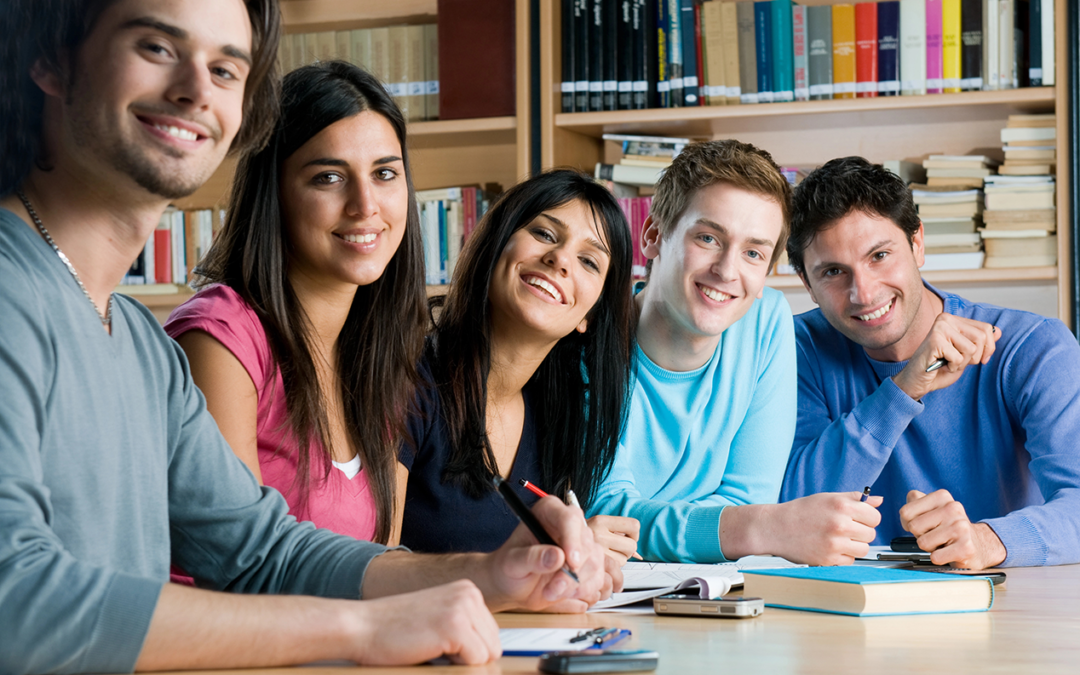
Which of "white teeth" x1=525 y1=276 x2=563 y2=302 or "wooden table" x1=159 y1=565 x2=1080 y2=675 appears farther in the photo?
"white teeth" x1=525 y1=276 x2=563 y2=302

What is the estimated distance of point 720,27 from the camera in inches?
116

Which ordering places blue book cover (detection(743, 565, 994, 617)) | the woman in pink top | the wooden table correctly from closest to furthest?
the wooden table < blue book cover (detection(743, 565, 994, 617)) < the woman in pink top

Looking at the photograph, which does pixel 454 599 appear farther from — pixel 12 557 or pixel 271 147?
pixel 271 147

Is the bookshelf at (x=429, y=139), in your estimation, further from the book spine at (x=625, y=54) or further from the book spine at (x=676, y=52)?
the book spine at (x=676, y=52)

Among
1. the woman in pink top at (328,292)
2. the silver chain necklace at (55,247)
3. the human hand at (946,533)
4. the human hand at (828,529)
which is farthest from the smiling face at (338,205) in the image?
the human hand at (946,533)

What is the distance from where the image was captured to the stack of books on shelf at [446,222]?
3158 millimetres

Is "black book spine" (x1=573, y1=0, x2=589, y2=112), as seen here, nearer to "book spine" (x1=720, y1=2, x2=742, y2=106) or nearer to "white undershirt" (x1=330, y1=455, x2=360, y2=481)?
"book spine" (x1=720, y1=2, x2=742, y2=106)

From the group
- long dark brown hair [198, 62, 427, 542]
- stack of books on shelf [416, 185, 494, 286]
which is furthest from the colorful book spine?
long dark brown hair [198, 62, 427, 542]

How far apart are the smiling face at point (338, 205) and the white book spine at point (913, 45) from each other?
1.90 meters

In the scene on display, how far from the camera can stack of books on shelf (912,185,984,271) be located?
2.81 metres

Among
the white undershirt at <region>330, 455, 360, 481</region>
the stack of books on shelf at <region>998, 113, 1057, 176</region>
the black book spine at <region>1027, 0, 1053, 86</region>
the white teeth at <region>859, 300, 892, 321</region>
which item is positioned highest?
the black book spine at <region>1027, 0, 1053, 86</region>

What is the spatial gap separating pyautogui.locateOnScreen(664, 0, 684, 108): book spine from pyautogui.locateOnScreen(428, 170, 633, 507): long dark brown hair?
4.19ft

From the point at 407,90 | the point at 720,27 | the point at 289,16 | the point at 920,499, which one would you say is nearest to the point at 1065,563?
the point at 920,499

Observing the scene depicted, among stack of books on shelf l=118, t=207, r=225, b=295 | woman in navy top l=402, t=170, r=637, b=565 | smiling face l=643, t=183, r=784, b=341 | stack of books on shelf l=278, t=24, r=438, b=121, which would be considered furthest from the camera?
stack of books on shelf l=118, t=207, r=225, b=295
